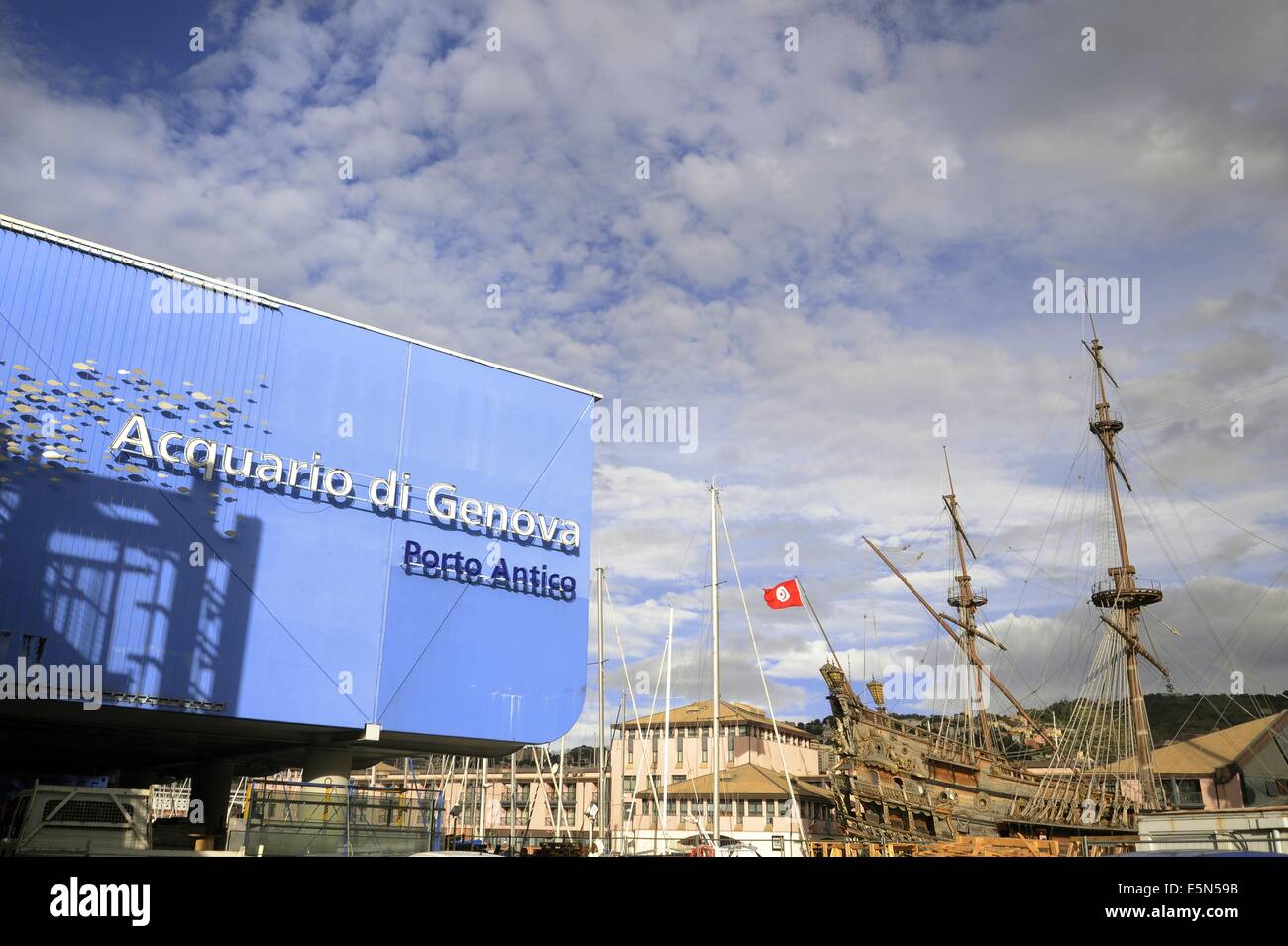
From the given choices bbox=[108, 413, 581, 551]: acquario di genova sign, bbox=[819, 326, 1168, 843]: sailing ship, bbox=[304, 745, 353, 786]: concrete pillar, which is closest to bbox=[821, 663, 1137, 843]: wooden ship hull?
bbox=[819, 326, 1168, 843]: sailing ship

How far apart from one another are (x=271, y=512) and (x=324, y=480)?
6.83ft

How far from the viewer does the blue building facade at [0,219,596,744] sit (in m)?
26.9

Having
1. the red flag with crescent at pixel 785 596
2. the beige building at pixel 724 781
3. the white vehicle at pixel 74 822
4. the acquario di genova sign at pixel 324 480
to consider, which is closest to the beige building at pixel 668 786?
the beige building at pixel 724 781

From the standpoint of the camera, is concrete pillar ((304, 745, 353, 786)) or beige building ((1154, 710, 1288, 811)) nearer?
concrete pillar ((304, 745, 353, 786))

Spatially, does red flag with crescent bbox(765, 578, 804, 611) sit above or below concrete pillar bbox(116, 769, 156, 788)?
above

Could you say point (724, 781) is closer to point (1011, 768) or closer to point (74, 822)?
point (1011, 768)

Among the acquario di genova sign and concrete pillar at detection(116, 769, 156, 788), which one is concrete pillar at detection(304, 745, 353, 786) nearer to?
the acquario di genova sign

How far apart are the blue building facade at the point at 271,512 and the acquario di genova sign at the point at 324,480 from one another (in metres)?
0.08

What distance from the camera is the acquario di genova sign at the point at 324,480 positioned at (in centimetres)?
2855

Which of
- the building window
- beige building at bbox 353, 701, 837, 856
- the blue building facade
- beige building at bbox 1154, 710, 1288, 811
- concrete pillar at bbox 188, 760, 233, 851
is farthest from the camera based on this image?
beige building at bbox 353, 701, 837, 856

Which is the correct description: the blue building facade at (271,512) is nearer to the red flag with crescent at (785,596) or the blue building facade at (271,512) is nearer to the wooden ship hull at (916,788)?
the red flag with crescent at (785,596)

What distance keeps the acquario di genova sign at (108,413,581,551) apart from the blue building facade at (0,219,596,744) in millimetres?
75
